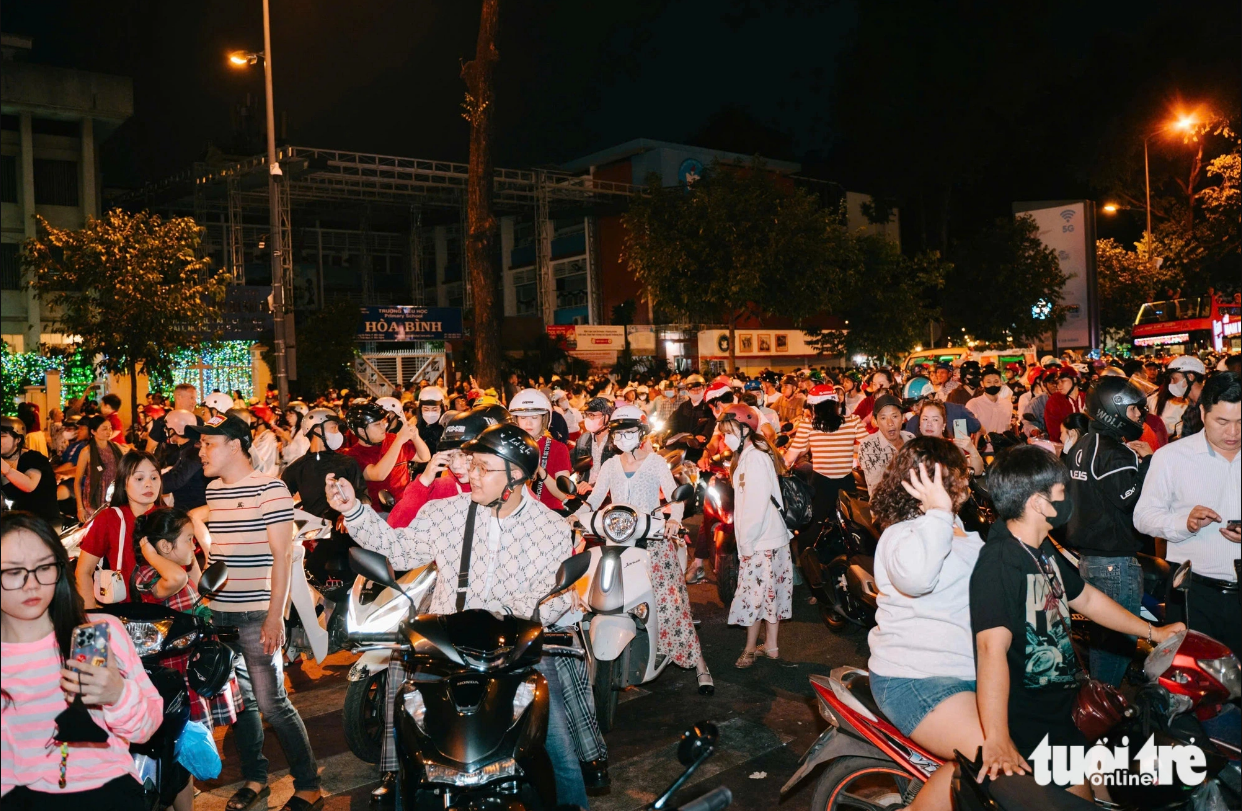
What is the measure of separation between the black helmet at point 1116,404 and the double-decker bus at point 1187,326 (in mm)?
24023

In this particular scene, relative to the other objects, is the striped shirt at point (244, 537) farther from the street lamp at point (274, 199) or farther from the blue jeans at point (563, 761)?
the street lamp at point (274, 199)

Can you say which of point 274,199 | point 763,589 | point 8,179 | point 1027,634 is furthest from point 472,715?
point 8,179

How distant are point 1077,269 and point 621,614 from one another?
29.5 meters

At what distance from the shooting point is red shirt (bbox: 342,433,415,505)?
7.48 meters

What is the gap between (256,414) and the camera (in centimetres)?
1295

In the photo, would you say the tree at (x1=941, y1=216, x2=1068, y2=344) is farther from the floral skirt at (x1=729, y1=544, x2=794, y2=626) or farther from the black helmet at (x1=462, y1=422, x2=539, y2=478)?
the black helmet at (x1=462, y1=422, x2=539, y2=478)

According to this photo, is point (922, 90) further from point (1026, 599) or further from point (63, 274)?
point (1026, 599)

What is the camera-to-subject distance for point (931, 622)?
10.7ft

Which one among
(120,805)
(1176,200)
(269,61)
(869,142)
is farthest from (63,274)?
(869,142)

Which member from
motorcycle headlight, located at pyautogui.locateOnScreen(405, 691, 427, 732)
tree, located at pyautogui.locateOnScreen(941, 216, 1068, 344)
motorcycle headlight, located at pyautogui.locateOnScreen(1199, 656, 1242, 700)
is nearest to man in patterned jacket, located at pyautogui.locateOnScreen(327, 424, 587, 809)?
motorcycle headlight, located at pyautogui.locateOnScreen(405, 691, 427, 732)

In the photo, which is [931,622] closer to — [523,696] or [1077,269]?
[523,696]

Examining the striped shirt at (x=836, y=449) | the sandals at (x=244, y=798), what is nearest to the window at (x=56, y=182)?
the striped shirt at (x=836, y=449)

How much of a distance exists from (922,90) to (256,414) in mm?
42809

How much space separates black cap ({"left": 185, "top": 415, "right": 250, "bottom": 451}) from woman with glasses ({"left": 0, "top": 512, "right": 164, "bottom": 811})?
75.6 inches
